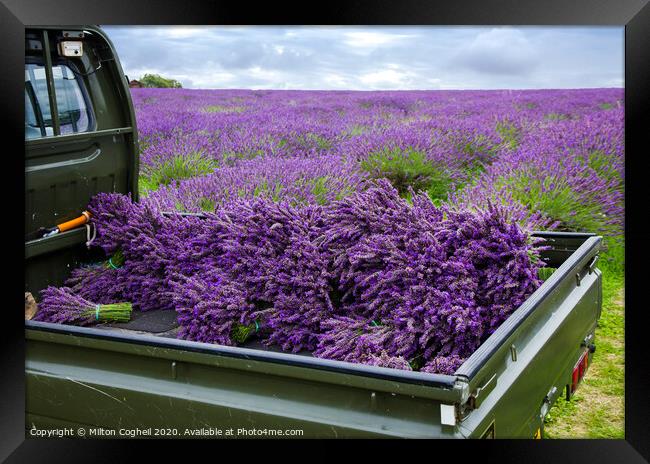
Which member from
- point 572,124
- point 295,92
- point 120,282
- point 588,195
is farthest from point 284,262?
point 295,92

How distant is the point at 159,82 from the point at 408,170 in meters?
10.2

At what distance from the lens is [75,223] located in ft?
Result: 12.1

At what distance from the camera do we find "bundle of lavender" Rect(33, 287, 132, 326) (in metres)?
3.28

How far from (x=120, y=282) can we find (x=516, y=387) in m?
2.06

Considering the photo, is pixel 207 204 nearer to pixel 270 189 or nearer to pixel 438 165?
pixel 270 189

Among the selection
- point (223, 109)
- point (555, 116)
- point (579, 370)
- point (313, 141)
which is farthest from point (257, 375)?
point (223, 109)

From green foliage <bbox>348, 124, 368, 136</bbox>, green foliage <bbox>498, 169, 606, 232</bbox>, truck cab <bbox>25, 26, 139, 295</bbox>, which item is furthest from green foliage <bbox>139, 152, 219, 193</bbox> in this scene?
truck cab <bbox>25, 26, 139, 295</bbox>

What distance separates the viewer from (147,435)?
243 cm

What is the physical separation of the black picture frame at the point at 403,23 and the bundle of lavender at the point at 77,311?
0.24 meters

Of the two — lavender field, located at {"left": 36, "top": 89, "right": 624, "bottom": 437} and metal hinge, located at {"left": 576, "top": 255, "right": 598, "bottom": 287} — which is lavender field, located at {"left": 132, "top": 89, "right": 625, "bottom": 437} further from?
metal hinge, located at {"left": 576, "top": 255, "right": 598, "bottom": 287}

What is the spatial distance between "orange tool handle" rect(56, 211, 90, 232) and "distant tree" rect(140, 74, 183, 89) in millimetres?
12105
